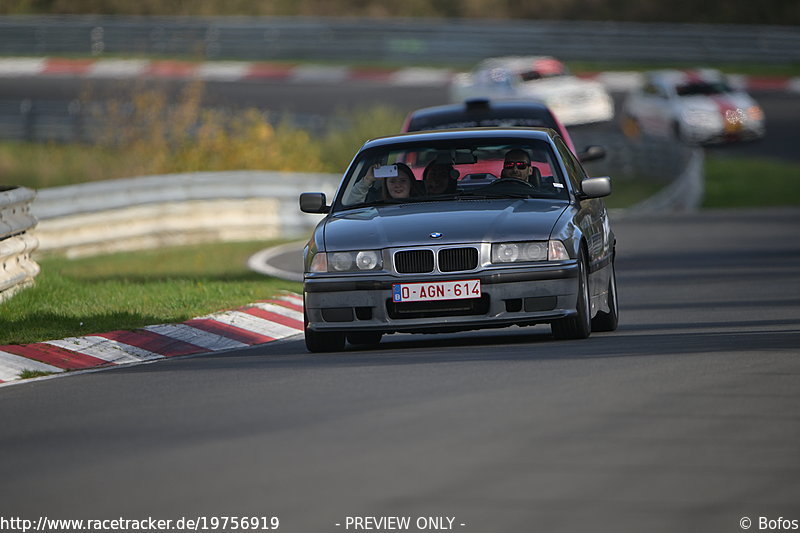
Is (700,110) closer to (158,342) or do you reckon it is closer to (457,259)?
(158,342)

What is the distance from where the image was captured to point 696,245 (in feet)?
73.2

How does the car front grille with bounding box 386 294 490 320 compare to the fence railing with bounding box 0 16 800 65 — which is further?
the fence railing with bounding box 0 16 800 65

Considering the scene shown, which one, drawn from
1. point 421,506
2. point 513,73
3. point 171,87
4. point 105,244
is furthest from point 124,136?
point 421,506

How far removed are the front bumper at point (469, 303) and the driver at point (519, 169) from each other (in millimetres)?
1288

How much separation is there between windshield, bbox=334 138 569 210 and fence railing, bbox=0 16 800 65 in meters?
38.8

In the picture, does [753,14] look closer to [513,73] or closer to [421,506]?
[513,73]

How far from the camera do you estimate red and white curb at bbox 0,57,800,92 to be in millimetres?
49656

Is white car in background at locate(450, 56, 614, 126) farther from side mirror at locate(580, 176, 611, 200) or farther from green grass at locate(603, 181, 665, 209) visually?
side mirror at locate(580, 176, 611, 200)

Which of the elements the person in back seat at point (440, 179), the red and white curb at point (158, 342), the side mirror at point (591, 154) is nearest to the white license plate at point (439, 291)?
the person in back seat at point (440, 179)

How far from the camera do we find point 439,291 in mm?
11023

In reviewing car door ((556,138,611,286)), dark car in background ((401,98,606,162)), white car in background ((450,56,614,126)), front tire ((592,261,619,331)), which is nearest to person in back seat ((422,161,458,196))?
car door ((556,138,611,286))

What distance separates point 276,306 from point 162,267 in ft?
18.0

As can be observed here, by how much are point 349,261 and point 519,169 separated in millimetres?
1686

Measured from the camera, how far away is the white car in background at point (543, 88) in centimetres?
3875
